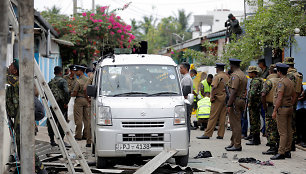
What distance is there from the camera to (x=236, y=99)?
1143 centimetres

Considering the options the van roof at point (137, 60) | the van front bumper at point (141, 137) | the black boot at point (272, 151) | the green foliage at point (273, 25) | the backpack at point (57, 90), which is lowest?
the black boot at point (272, 151)

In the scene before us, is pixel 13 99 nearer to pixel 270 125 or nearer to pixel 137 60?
pixel 137 60

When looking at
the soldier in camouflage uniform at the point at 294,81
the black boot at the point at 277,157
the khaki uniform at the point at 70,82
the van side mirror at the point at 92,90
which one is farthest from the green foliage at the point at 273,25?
the van side mirror at the point at 92,90

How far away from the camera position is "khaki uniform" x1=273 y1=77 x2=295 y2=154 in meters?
10.2

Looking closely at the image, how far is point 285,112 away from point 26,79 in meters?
6.55

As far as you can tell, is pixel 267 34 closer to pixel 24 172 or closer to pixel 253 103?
pixel 253 103

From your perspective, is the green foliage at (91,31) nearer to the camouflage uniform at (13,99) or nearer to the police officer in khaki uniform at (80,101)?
the police officer in khaki uniform at (80,101)

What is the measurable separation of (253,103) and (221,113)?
1.66 metres

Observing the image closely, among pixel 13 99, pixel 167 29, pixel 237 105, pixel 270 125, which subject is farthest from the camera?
pixel 167 29

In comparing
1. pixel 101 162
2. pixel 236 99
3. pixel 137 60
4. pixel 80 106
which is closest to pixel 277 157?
pixel 236 99

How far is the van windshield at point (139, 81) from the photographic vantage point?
9547 millimetres

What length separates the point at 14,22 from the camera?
271 inches

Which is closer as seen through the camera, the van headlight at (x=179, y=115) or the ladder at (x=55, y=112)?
the ladder at (x=55, y=112)

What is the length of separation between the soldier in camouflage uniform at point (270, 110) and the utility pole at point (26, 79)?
6.96 meters
